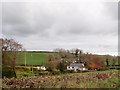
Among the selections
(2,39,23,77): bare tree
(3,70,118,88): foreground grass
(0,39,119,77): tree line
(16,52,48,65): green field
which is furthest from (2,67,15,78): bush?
(3,70,118,88): foreground grass

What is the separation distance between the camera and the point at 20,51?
1324cm

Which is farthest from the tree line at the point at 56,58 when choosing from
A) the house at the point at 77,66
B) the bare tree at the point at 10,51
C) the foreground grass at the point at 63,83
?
the foreground grass at the point at 63,83

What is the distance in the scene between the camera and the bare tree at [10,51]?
38.0 ft

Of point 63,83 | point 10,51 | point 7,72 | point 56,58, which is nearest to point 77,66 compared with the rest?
point 56,58

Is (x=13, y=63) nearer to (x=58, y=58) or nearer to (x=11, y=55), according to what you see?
(x=11, y=55)

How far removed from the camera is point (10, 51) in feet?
39.9

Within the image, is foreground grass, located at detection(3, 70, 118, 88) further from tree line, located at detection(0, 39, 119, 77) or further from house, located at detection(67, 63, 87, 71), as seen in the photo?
house, located at detection(67, 63, 87, 71)

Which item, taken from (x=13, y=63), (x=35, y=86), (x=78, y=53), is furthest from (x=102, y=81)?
(x=78, y=53)

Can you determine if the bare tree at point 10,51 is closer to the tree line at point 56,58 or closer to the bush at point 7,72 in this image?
the tree line at point 56,58

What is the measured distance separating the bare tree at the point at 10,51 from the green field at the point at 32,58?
329mm

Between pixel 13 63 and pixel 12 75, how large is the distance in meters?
1.35

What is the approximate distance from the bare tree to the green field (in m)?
0.33

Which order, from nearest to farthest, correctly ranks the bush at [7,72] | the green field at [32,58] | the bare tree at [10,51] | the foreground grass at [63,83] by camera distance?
the foreground grass at [63,83], the bush at [7,72], the bare tree at [10,51], the green field at [32,58]

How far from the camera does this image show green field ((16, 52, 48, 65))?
523 inches
